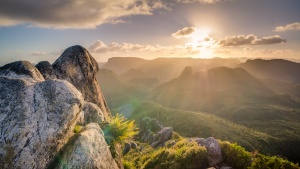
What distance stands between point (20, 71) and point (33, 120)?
11.0 feet

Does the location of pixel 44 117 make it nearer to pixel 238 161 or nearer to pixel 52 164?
pixel 52 164

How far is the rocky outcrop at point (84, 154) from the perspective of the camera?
8.24 metres

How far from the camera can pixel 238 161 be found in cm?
1460

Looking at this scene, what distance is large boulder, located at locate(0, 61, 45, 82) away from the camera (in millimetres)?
9836

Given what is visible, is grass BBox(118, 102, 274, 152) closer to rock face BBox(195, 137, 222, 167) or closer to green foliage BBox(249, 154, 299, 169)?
rock face BBox(195, 137, 222, 167)

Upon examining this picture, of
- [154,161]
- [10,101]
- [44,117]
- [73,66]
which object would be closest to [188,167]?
[154,161]

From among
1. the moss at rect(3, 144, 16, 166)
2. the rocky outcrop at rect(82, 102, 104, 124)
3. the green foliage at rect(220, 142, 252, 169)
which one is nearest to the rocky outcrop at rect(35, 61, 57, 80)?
the rocky outcrop at rect(82, 102, 104, 124)

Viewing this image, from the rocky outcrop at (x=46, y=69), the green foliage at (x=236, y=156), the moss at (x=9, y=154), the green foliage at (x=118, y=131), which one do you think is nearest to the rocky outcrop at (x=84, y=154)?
the moss at (x=9, y=154)

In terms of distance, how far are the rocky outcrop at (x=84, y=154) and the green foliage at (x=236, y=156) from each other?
911 centimetres

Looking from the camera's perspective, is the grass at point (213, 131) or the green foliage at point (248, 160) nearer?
the green foliage at point (248, 160)

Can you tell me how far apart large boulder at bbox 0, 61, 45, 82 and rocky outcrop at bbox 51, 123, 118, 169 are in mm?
3550

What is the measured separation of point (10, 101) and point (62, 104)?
1.80 metres

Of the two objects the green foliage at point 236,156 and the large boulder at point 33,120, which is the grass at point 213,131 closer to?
the green foliage at point 236,156

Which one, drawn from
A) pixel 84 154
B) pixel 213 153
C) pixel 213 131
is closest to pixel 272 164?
pixel 213 153
